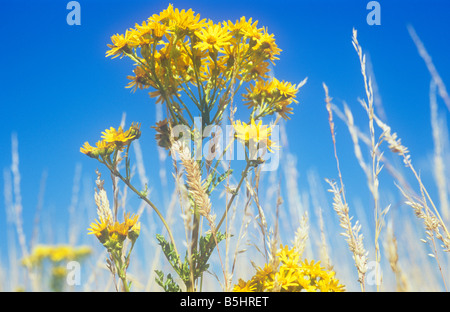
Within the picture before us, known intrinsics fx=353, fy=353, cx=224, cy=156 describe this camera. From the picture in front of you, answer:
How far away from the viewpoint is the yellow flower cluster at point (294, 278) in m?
1.19

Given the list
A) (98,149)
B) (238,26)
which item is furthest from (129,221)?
(238,26)

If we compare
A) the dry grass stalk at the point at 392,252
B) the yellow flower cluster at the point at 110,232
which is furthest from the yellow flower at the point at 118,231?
the dry grass stalk at the point at 392,252

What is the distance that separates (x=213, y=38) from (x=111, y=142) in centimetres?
65

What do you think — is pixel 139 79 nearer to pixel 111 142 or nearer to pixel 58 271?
pixel 111 142

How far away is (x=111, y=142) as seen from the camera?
1617 mm

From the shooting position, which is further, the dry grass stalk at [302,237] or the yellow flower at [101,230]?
the yellow flower at [101,230]

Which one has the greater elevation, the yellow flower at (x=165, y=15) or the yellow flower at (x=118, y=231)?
the yellow flower at (x=165, y=15)

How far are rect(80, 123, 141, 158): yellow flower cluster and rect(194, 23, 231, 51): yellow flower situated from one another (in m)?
0.50

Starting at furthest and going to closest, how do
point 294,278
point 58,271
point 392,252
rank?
point 58,271 → point 294,278 → point 392,252

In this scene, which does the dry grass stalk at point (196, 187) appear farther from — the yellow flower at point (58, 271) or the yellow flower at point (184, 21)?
the yellow flower at point (58, 271)

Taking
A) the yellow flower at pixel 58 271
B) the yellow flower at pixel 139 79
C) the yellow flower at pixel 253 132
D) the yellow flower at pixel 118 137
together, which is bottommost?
the yellow flower at pixel 58 271

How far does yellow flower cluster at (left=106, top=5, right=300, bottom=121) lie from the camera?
150 cm

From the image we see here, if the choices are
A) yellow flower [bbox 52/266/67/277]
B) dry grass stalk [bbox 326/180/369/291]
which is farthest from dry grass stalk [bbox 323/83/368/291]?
yellow flower [bbox 52/266/67/277]
